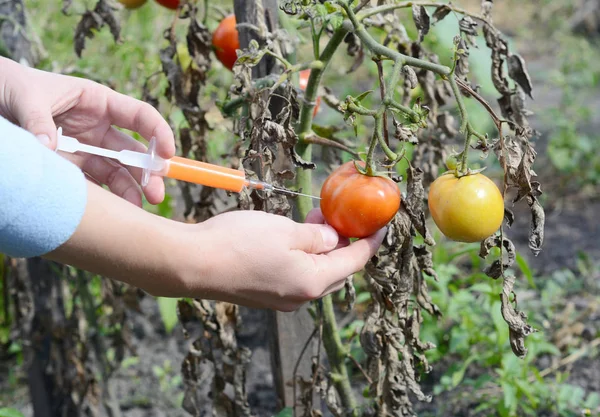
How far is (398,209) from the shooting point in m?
1.16

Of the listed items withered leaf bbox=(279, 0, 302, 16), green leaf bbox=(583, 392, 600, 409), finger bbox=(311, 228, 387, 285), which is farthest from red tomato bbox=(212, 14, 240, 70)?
green leaf bbox=(583, 392, 600, 409)

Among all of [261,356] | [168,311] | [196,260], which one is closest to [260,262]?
[196,260]

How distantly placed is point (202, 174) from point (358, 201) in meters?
0.25

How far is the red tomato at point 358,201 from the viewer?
43.0 inches

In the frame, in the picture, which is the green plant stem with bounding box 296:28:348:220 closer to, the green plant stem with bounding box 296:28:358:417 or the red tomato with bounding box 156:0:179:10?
the green plant stem with bounding box 296:28:358:417

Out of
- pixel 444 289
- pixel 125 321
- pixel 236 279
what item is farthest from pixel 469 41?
pixel 125 321

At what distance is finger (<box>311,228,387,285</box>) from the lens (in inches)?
43.3

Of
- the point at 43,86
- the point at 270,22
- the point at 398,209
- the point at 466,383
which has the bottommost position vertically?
the point at 466,383

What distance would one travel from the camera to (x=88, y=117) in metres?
1.26

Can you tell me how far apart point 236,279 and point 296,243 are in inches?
4.3

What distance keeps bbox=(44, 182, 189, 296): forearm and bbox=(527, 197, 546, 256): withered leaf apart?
55 cm

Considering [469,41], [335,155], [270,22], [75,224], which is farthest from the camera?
[335,155]

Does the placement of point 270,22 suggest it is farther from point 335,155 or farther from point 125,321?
point 125,321

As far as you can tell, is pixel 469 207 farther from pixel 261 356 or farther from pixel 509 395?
pixel 261 356
